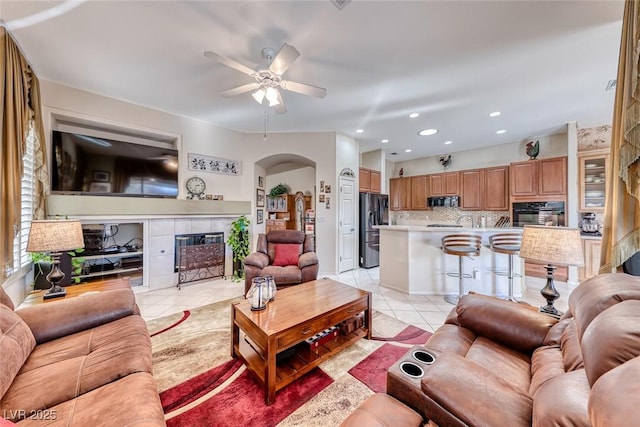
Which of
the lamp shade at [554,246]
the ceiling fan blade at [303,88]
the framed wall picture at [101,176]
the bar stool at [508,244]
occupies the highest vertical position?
the ceiling fan blade at [303,88]

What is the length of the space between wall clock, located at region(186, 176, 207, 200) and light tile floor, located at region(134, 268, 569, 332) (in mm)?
1460

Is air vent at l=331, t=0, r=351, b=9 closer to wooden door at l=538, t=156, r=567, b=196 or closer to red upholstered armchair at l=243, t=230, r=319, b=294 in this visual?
red upholstered armchair at l=243, t=230, r=319, b=294

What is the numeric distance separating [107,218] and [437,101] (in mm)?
4800

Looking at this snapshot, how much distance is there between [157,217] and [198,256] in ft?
2.86

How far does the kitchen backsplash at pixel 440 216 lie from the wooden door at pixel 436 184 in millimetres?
450

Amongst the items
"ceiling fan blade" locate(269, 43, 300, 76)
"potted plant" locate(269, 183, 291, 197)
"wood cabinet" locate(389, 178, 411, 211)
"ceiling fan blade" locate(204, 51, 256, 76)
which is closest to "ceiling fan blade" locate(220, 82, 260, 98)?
"ceiling fan blade" locate(204, 51, 256, 76)

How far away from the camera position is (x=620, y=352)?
0.67 m

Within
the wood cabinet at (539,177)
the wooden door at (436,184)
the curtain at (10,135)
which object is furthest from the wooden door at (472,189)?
the curtain at (10,135)

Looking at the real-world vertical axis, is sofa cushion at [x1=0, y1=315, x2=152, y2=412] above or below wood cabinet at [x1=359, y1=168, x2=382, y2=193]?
below

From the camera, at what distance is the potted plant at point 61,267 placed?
2.48 metres

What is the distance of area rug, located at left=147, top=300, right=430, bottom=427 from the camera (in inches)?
56.2

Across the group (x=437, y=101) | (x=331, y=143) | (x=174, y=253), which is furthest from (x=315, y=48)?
(x=174, y=253)

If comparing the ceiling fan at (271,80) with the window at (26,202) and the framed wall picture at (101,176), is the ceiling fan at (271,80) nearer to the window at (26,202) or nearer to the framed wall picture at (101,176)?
the window at (26,202)

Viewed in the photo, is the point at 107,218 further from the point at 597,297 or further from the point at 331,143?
the point at 597,297
